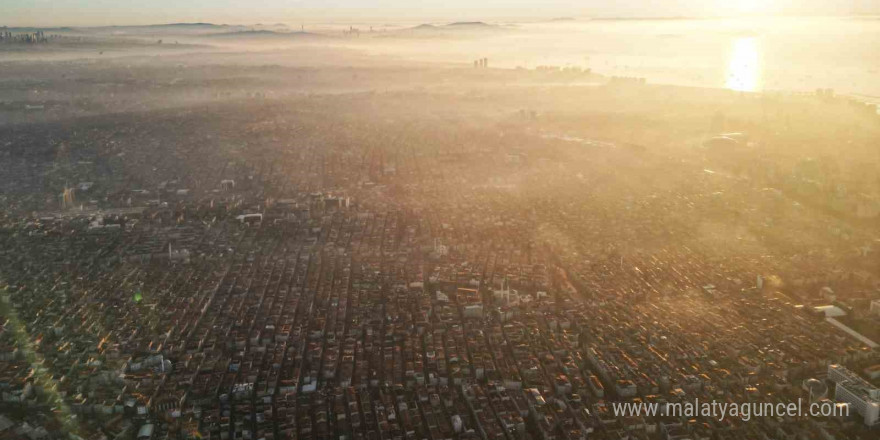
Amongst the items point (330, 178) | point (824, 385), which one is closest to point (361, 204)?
point (330, 178)

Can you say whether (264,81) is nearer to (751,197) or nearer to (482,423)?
(751,197)

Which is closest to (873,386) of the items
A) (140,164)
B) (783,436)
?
(783,436)

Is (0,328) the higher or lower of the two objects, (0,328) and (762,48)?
the lower

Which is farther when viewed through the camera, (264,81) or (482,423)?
(264,81)

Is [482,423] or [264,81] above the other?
[264,81]

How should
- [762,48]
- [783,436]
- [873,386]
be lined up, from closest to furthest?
[783,436]
[873,386]
[762,48]

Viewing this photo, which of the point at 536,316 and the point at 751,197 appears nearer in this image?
the point at 536,316

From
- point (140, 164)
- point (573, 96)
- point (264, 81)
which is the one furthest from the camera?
point (264, 81)

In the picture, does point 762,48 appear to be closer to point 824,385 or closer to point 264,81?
point 264,81

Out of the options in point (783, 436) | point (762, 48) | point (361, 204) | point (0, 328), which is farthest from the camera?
point (762, 48)
